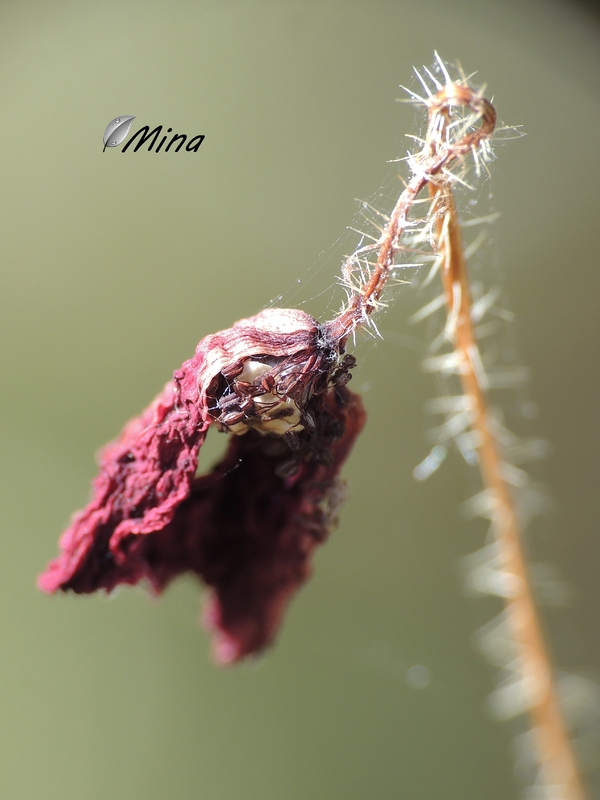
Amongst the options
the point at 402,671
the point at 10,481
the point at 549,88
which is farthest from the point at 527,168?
the point at 10,481

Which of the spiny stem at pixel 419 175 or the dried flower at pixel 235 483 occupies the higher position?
the spiny stem at pixel 419 175

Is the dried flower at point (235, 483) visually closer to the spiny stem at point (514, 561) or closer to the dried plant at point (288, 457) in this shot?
the dried plant at point (288, 457)

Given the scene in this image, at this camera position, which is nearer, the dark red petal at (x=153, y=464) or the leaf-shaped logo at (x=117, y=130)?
the dark red petal at (x=153, y=464)

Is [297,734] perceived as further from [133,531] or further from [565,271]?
[565,271]

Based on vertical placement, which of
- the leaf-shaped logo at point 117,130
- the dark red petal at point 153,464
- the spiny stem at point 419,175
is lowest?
the dark red petal at point 153,464

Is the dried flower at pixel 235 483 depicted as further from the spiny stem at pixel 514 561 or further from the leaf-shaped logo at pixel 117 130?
the leaf-shaped logo at pixel 117 130

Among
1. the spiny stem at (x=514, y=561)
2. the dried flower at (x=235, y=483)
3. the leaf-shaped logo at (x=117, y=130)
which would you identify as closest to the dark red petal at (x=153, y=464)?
the dried flower at (x=235, y=483)
